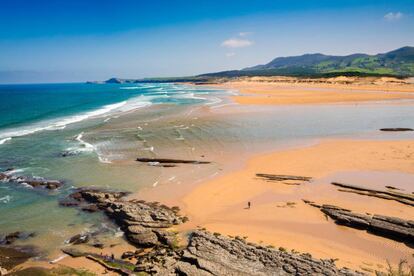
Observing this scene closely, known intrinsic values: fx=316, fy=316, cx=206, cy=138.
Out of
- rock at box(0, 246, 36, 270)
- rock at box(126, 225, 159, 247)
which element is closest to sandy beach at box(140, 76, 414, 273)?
rock at box(126, 225, 159, 247)

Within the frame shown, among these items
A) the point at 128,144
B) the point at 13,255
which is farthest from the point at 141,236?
the point at 128,144

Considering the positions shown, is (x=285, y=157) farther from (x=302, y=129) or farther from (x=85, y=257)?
(x=85, y=257)

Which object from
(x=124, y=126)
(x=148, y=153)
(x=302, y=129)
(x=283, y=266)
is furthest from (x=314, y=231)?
(x=124, y=126)

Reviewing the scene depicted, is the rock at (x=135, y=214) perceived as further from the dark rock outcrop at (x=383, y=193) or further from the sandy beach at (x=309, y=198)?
Answer: the dark rock outcrop at (x=383, y=193)

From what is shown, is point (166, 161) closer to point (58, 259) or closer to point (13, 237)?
point (13, 237)

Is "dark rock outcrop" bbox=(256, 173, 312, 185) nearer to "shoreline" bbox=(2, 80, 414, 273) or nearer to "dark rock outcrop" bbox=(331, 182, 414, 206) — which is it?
"shoreline" bbox=(2, 80, 414, 273)

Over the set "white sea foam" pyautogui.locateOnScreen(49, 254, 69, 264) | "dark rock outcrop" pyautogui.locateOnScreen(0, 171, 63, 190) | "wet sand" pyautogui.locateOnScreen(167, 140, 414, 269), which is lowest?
"wet sand" pyautogui.locateOnScreen(167, 140, 414, 269)
